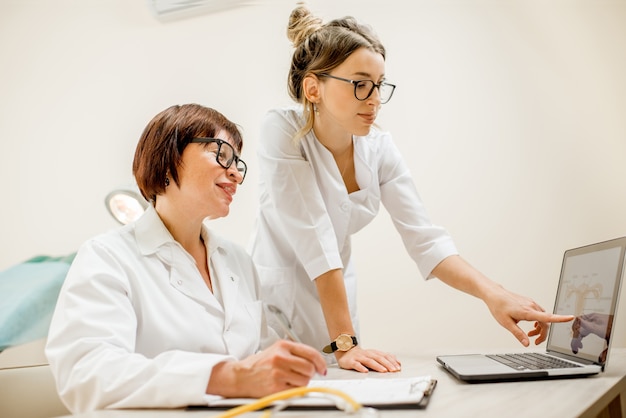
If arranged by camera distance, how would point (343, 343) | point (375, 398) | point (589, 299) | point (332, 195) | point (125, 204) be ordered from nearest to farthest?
point (375, 398), point (589, 299), point (343, 343), point (332, 195), point (125, 204)

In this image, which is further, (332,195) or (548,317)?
(332,195)

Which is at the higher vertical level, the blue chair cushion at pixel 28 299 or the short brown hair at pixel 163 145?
the short brown hair at pixel 163 145

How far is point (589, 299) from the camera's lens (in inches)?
49.3

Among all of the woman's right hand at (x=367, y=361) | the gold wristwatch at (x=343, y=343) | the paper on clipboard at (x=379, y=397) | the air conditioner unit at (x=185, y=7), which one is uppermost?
the air conditioner unit at (x=185, y=7)

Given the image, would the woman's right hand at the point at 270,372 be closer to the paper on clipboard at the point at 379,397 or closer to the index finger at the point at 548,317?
the paper on clipboard at the point at 379,397

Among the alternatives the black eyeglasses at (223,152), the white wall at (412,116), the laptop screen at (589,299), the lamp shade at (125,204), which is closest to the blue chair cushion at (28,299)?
the lamp shade at (125,204)

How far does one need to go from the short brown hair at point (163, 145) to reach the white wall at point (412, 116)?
1497 millimetres

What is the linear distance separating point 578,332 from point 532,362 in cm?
16

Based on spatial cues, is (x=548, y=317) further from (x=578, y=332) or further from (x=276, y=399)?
(x=276, y=399)

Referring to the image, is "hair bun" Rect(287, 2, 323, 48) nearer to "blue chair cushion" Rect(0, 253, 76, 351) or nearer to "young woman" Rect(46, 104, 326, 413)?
"young woman" Rect(46, 104, 326, 413)

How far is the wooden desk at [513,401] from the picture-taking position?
773 mm

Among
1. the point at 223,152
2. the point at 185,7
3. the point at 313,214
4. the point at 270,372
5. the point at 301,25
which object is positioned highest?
the point at 185,7

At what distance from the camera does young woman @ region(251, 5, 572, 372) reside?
58.7 inches

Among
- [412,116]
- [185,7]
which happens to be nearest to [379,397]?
[412,116]
